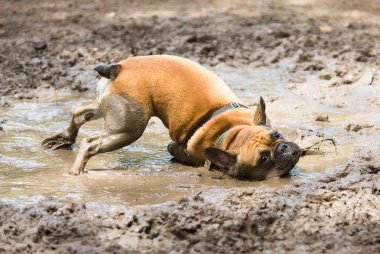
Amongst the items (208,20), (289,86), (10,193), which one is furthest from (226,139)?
(208,20)

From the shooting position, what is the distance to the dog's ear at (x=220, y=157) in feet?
18.5

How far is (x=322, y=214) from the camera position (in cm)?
484

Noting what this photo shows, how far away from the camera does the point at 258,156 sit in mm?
5645

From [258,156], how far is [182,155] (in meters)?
0.83

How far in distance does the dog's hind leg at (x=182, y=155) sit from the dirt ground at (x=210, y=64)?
0.95 metres

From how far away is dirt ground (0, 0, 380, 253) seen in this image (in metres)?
4.45

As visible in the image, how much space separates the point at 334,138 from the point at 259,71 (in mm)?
2763

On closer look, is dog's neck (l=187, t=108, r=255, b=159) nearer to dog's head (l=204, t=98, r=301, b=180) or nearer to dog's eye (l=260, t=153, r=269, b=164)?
dog's head (l=204, t=98, r=301, b=180)

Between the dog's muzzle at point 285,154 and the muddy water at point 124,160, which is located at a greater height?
the dog's muzzle at point 285,154

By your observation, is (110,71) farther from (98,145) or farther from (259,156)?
(259,156)

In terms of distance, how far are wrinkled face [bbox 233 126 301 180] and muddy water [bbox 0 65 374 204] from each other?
99 millimetres

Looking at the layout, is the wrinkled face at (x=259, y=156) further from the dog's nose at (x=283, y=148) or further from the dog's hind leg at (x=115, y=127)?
the dog's hind leg at (x=115, y=127)

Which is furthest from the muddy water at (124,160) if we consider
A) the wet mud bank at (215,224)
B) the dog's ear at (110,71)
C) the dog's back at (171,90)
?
the dog's ear at (110,71)

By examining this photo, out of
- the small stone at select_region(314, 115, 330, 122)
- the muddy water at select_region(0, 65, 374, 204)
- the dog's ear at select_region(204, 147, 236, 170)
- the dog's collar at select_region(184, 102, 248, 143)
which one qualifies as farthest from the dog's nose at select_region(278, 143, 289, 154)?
the small stone at select_region(314, 115, 330, 122)
